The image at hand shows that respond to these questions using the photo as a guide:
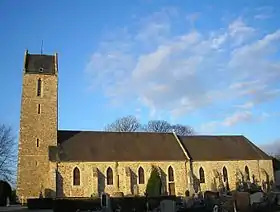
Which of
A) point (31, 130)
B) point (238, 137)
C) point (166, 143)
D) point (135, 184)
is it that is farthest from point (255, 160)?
point (31, 130)

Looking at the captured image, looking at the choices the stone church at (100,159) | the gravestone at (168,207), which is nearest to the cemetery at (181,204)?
the gravestone at (168,207)

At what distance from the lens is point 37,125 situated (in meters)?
42.9

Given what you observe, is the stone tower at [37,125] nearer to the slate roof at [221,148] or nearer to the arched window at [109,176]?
the arched window at [109,176]

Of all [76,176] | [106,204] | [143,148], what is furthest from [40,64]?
[106,204]

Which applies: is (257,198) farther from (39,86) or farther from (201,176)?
(39,86)

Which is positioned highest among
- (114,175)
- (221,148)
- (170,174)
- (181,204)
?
(221,148)

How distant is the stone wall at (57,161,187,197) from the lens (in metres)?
40.6

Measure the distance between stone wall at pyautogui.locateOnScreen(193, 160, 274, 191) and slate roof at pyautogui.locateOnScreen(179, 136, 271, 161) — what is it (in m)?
0.56

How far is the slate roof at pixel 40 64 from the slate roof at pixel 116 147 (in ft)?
26.5

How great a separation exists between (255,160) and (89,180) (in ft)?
76.3

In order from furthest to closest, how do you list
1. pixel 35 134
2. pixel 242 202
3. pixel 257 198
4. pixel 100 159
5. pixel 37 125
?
pixel 37 125 → pixel 100 159 → pixel 35 134 → pixel 257 198 → pixel 242 202

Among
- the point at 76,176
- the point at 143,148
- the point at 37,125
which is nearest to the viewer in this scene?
the point at 76,176

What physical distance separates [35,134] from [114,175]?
34.5ft

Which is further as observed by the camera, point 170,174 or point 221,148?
point 221,148
